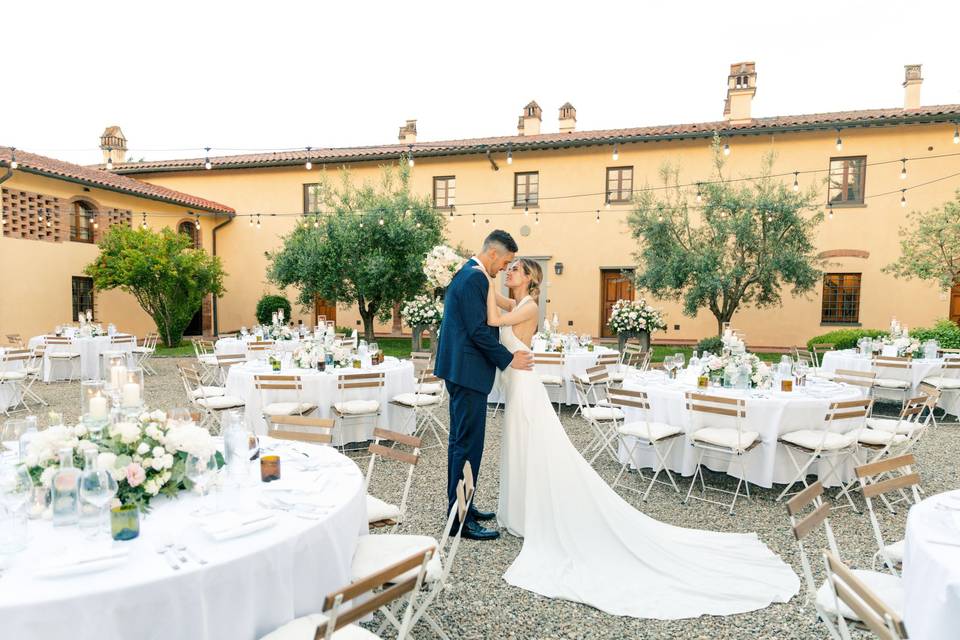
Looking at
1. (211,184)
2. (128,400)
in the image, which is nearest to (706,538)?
(128,400)

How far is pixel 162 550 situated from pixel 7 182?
17873mm

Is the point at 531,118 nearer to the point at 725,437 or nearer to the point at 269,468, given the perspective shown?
the point at 725,437

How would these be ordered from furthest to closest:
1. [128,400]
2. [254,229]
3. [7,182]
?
1. [254,229]
2. [7,182]
3. [128,400]

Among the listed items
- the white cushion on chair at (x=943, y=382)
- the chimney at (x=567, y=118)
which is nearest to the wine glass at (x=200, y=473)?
the white cushion on chair at (x=943, y=382)

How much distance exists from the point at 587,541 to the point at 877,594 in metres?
1.68

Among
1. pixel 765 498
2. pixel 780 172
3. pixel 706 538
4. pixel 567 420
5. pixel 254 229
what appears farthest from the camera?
pixel 254 229

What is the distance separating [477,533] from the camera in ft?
13.5

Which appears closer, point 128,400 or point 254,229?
point 128,400

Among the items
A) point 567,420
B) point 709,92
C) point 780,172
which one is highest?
A: point 709,92

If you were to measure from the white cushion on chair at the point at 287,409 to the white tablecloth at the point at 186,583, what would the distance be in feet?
11.8

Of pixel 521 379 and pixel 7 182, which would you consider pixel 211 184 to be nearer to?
pixel 7 182

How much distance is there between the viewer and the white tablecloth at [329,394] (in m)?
6.45

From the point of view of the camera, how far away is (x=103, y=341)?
39.2 feet

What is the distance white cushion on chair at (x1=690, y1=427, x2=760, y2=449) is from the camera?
485 centimetres
